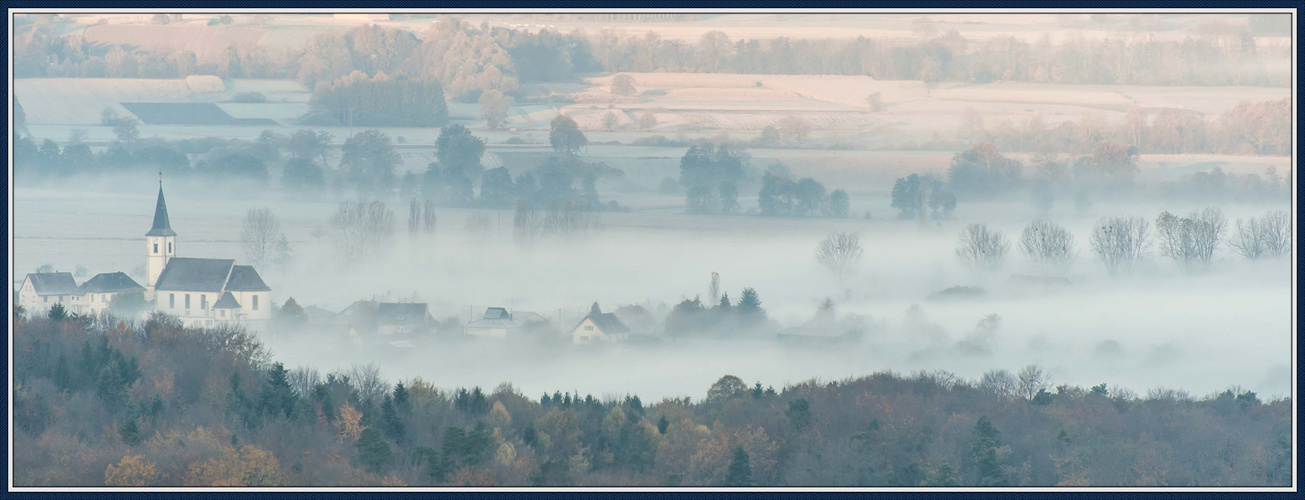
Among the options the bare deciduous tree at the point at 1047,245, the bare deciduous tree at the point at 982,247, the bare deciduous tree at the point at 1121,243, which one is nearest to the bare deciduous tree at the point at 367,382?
the bare deciduous tree at the point at 982,247

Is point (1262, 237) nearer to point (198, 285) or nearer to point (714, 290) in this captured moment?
point (714, 290)

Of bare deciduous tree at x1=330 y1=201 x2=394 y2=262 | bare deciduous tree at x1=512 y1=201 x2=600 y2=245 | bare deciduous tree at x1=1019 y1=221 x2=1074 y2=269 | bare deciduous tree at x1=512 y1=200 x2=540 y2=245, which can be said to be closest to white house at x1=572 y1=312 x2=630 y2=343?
bare deciduous tree at x1=512 y1=201 x2=600 y2=245

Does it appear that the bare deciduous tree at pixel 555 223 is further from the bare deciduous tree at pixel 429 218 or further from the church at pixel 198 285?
the church at pixel 198 285

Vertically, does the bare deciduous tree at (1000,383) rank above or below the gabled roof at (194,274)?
below

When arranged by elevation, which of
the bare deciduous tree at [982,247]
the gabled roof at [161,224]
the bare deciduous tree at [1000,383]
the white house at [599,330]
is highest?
the gabled roof at [161,224]

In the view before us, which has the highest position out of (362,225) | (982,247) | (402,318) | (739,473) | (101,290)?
(362,225)

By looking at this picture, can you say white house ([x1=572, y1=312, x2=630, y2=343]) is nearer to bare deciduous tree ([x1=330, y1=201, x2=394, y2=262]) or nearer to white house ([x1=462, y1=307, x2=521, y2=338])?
white house ([x1=462, y1=307, x2=521, y2=338])

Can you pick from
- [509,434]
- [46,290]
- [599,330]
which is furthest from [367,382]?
[599,330]
